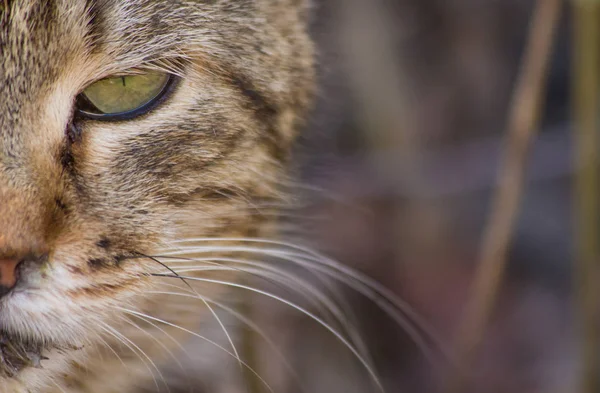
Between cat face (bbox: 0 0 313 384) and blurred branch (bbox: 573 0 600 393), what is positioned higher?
blurred branch (bbox: 573 0 600 393)

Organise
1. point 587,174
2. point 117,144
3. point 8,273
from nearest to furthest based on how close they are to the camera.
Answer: point 8,273
point 117,144
point 587,174

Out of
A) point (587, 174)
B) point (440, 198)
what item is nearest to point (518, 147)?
point (587, 174)

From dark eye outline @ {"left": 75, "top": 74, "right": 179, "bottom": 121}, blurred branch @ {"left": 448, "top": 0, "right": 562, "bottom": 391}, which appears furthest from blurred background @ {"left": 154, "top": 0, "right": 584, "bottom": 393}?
dark eye outline @ {"left": 75, "top": 74, "right": 179, "bottom": 121}

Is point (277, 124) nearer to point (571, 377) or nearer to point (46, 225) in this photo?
point (46, 225)

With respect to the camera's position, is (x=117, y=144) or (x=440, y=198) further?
(x=440, y=198)

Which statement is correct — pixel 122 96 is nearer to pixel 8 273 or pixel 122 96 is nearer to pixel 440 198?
pixel 8 273

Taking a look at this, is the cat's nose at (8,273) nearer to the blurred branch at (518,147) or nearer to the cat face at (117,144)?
the cat face at (117,144)

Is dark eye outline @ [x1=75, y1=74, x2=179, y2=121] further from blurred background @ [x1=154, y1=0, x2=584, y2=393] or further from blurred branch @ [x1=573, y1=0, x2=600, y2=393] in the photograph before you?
blurred background @ [x1=154, y1=0, x2=584, y2=393]
